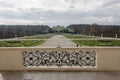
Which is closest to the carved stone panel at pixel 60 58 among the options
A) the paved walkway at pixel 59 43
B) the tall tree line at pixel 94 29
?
the paved walkway at pixel 59 43

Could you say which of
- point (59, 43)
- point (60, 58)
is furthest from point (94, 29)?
point (60, 58)

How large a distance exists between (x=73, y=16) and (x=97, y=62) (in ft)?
88.3

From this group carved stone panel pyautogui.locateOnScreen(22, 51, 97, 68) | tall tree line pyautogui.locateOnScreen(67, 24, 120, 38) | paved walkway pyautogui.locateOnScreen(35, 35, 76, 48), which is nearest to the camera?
carved stone panel pyautogui.locateOnScreen(22, 51, 97, 68)

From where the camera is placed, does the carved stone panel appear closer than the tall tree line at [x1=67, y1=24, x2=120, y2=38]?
Yes

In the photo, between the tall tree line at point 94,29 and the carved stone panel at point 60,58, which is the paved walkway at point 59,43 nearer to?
the tall tree line at point 94,29

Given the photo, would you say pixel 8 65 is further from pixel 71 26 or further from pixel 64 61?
pixel 71 26

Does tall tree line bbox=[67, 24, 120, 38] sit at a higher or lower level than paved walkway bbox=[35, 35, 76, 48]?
higher

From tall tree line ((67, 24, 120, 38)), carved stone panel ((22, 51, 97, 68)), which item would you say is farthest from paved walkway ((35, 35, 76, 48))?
carved stone panel ((22, 51, 97, 68))

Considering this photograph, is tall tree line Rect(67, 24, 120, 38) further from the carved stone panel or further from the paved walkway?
the carved stone panel

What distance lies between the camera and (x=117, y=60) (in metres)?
5.64

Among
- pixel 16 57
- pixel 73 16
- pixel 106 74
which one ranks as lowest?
pixel 106 74

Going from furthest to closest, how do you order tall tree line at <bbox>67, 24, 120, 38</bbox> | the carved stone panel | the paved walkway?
1. tall tree line at <bbox>67, 24, 120, 38</bbox>
2. the paved walkway
3. the carved stone panel

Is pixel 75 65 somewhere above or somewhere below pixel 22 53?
below

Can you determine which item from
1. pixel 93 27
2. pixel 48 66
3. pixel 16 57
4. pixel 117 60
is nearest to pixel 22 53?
pixel 16 57
